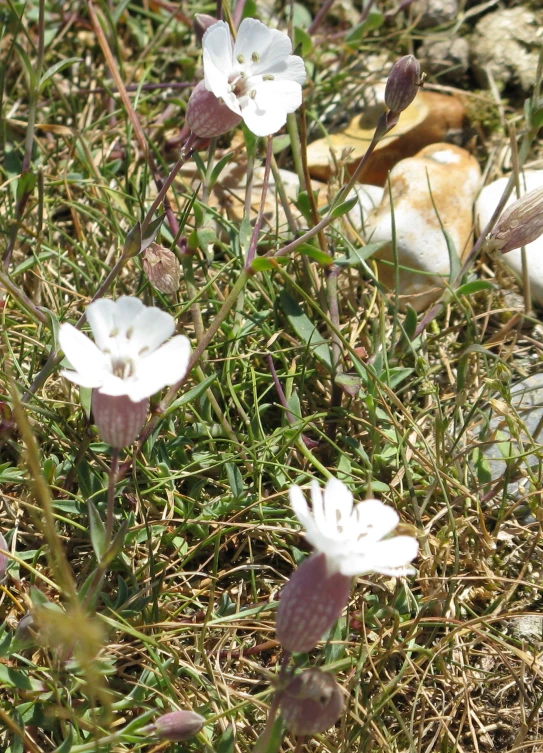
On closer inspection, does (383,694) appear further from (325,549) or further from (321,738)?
(325,549)

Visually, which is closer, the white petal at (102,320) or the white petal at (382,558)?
the white petal at (382,558)

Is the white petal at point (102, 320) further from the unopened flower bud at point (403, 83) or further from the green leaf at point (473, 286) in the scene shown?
the green leaf at point (473, 286)

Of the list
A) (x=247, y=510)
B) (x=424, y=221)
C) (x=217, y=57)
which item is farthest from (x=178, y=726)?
(x=424, y=221)

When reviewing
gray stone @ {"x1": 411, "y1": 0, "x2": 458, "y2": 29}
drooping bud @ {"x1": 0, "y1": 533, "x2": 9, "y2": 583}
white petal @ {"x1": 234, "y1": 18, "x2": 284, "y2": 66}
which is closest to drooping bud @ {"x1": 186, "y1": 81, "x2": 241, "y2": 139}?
white petal @ {"x1": 234, "y1": 18, "x2": 284, "y2": 66}

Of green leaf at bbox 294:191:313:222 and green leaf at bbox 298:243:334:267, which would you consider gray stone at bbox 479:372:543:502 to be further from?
green leaf at bbox 294:191:313:222

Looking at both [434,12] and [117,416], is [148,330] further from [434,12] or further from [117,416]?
[434,12]

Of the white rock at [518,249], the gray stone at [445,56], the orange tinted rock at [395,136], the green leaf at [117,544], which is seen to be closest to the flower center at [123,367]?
the green leaf at [117,544]

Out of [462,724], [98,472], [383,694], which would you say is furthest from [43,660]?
[462,724]
